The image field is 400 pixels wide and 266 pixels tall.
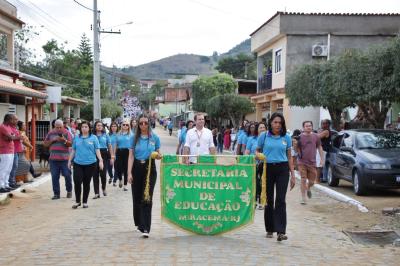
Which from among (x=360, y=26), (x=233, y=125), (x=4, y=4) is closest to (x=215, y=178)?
(x=4, y=4)

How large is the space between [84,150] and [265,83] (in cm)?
2624

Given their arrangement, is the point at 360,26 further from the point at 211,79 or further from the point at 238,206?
the point at 238,206

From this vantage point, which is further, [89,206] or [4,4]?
[4,4]

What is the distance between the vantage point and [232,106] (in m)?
42.4

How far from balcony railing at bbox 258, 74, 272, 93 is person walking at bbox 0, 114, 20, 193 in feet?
77.8

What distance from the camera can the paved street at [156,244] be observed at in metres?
6.83

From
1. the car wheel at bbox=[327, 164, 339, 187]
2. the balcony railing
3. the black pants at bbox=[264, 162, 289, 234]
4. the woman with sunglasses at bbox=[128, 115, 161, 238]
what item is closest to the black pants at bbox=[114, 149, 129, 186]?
the car wheel at bbox=[327, 164, 339, 187]

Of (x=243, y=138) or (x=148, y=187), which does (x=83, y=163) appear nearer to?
(x=148, y=187)

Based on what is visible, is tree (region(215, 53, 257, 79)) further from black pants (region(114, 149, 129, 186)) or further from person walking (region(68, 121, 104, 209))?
person walking (region(68, 121, 104, 209))

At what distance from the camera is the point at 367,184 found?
521 inches

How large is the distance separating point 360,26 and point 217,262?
2685cm

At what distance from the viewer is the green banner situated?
7973 mm

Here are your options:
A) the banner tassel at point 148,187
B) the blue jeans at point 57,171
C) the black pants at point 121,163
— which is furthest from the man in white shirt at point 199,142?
the black pants at point 121,163

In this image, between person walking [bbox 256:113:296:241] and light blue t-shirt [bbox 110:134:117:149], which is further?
light blue t-shirt [bbox 110:134:117:149]
